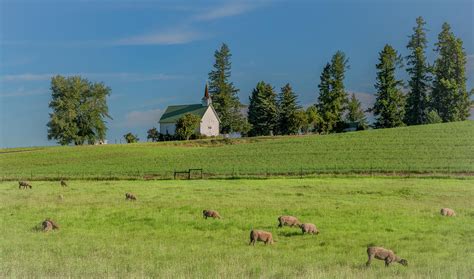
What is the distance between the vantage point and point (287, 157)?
7025 centimetres

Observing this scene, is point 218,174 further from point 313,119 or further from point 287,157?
point 313,119

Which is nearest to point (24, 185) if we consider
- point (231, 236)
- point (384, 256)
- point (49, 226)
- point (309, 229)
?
point (49, 226)

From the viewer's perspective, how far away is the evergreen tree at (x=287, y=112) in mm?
124188

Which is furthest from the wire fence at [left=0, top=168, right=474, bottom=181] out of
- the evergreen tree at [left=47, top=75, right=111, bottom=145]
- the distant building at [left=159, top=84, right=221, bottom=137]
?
the distant building at [left=159, top=84, right=221, bottom=137]

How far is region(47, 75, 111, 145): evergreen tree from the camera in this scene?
11288 centimetres

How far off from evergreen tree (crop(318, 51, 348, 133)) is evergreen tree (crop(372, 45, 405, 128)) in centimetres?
1030

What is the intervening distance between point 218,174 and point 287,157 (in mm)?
16810

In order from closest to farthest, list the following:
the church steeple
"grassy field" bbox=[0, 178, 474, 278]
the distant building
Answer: "grassy field" bbox=[0, 178, 474, 278], the distant building, the church steeple

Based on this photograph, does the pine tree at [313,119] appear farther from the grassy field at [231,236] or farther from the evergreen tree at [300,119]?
the grassy field at [231,236]

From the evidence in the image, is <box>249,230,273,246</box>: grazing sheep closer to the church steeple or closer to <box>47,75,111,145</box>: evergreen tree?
<box>47,75,111,145</box>: evergreen tree

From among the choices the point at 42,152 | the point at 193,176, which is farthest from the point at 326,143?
the point at 42,152

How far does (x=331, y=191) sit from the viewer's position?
122ft

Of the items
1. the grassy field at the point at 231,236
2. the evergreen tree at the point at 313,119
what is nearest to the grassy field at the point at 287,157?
the grassy field at the point at 231,236

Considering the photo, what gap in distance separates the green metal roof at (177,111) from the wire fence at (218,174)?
82959 millimetres
